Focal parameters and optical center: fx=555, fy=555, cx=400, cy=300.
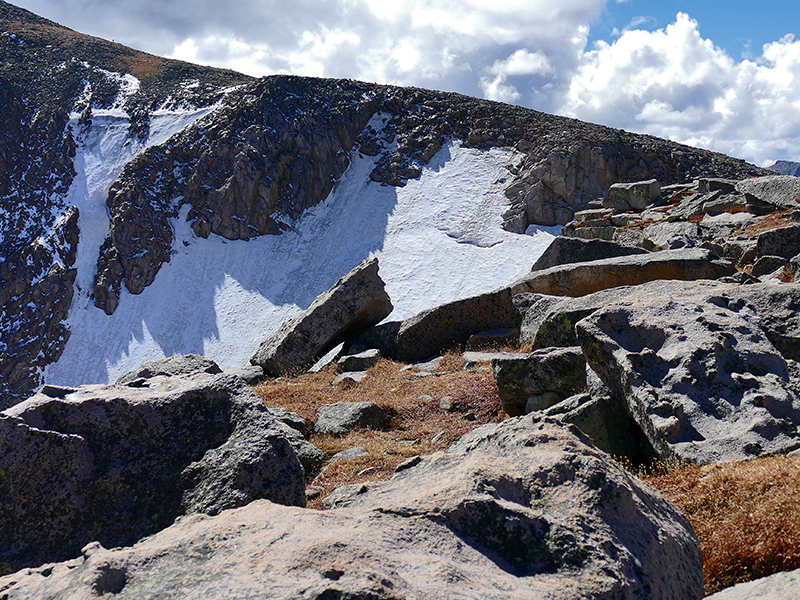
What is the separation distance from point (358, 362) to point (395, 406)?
453cm

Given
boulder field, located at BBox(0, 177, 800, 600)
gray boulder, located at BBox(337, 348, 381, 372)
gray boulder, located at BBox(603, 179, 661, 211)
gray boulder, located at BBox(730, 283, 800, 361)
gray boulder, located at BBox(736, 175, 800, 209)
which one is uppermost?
gray boulder, located at BBox(603, 179, 661, 211)

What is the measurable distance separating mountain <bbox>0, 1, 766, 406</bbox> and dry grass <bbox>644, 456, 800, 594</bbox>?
30558mm

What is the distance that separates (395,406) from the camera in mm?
11234

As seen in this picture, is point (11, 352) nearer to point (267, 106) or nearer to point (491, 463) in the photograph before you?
point (267, 106)

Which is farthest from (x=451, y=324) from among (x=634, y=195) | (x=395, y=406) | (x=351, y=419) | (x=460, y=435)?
(x=634, y=195)

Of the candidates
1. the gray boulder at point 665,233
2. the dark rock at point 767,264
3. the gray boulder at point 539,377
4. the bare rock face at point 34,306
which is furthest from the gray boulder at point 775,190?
the bare rock face at point 34,306

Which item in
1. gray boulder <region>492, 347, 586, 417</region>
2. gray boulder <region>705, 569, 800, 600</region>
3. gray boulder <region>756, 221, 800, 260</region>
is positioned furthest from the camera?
gray boulder <region>756, 221, 800, 260</region>

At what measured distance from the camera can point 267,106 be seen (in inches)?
2112

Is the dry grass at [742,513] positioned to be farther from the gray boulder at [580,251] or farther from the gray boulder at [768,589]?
the gray boulder at [580,251]

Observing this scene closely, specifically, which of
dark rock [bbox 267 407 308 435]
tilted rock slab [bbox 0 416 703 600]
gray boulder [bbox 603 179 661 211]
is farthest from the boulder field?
gray boulder [bbox 603 179 661 211]

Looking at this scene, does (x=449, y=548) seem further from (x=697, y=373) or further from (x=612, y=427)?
(x=612, y=427)

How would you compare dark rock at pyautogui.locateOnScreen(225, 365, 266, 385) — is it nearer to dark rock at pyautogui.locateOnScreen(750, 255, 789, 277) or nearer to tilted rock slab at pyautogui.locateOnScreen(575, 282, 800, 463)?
tilted rock slab at pyautogui.locateOnScreen(575, 282, 800, 463)

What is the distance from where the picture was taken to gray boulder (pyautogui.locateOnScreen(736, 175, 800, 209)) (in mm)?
20759

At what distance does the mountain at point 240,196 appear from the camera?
4019cm
